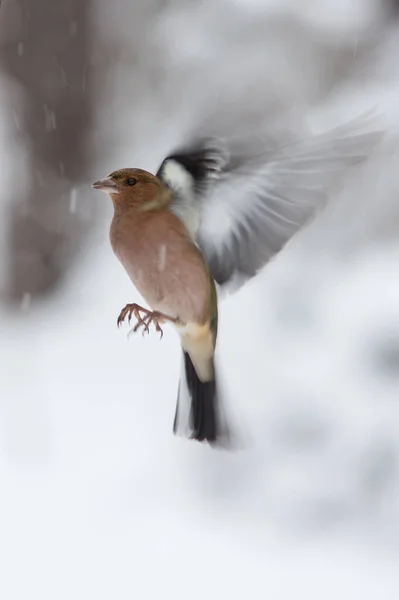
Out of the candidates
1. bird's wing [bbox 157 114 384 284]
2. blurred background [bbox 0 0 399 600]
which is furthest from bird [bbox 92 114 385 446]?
blurred background [bbox 0 0 399 600]

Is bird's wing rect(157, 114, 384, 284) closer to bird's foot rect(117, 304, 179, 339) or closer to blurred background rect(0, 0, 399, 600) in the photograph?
bird's foot rect(117, 304, 179, 339)

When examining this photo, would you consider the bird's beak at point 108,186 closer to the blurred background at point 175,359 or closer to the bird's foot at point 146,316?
the bird's foot at point 146,316

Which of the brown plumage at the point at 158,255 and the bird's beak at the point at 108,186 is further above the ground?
the bird's beak at the point at 108,186

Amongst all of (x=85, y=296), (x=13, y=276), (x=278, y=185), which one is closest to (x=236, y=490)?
(x=85, y=296)

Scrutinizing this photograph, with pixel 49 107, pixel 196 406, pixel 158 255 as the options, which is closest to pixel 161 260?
pixel 158 255

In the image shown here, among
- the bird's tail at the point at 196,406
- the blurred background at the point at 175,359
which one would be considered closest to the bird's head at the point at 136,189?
the bird's tail at the point at 196,406

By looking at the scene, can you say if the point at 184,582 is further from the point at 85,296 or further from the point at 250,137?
the point at 250,137

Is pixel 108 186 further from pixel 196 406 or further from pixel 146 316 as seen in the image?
pixel 196 406
